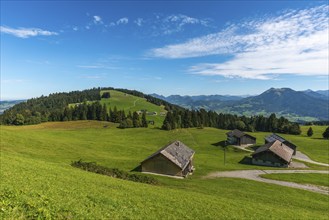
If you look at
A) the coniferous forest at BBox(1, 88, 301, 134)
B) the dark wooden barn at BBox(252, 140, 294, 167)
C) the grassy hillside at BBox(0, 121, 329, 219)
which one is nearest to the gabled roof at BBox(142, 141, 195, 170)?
the grassy hillside at BBox(0, 121, 329, 219)

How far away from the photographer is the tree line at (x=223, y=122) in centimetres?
14461

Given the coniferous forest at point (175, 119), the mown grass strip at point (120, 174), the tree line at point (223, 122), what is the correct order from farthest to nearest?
1. the coniferous forest at point (175, 119)
2. the tree line at point (223, 122)
3. the mown grass strip at point (120, 174)

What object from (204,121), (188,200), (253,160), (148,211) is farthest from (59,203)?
(204,121)

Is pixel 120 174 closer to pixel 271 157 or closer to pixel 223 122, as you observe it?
pixel 271 157

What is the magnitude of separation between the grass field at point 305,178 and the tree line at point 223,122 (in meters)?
75.6

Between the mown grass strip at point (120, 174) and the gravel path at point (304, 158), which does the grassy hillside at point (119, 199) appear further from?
the gravel path at point (304, 158)

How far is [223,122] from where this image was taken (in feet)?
569

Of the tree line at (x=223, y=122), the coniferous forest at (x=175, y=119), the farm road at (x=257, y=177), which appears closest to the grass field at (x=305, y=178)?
the farm road at (x=257, y=177)

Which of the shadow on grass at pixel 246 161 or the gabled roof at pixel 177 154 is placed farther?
the shadow on grass at pixel 246 161

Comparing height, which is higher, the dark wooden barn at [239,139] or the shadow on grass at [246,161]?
the dark wooden barn at [239,139]

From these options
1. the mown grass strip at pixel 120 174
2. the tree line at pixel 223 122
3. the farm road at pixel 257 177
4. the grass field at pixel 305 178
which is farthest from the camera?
the tree line at pixel 223 122

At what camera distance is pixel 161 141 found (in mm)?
109188

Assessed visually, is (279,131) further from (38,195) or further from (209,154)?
(38,195)

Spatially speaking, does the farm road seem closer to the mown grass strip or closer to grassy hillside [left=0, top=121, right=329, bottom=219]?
grassy hillside [left=0, top=121, right=329, bottom=219]
